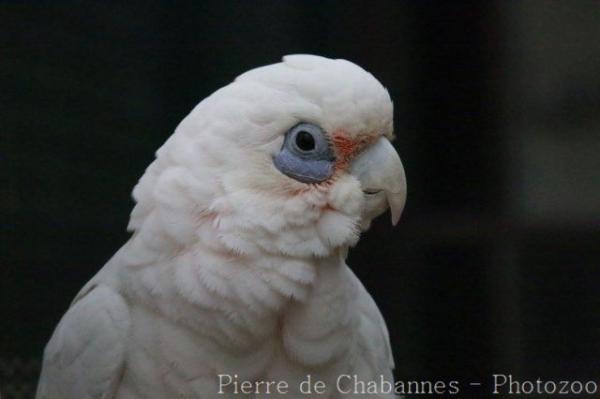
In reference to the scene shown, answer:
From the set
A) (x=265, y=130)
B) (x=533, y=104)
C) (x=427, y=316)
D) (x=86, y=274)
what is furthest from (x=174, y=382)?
(x=533, y=104)

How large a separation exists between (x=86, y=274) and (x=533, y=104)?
1.41 m

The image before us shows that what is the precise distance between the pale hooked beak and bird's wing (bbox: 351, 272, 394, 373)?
281mm

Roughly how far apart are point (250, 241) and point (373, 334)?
55cm

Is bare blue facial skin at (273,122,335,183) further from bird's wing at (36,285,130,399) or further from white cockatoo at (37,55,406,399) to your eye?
bird's wing at (36,285,130,399)

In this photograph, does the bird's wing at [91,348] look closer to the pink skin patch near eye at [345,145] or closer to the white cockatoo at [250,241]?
the white cockatoo at [250,241]

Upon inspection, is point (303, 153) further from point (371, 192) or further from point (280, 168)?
point (371, 192)

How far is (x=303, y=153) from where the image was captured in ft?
5.44

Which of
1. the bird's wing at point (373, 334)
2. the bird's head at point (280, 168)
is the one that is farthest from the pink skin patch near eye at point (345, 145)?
the bird's wing at point (373, 334)

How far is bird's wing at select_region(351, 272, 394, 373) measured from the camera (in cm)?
199

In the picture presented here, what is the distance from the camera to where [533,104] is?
2.53 m

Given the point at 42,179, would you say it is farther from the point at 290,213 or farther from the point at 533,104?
the point at 533,104

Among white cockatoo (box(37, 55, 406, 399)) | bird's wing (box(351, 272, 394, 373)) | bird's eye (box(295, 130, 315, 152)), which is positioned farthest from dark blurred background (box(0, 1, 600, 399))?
bird's eye (box(295, 130, 315, 152))

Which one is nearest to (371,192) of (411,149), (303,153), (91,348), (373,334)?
(303,153)

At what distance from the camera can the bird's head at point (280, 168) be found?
5.35ft
